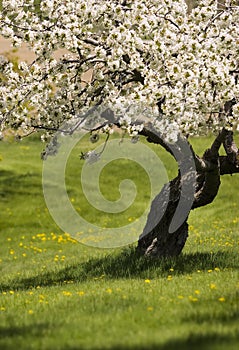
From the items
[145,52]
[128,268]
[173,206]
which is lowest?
[128,268]

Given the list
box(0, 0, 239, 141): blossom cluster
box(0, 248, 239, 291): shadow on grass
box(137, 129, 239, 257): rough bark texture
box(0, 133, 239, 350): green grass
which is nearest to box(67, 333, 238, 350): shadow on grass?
box(0, 133, 239, 350): green grass

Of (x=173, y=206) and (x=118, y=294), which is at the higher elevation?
(x=173, y=206)

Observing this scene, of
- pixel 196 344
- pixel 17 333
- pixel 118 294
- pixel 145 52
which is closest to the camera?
pixel 196 344

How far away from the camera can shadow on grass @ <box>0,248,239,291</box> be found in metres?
13.9

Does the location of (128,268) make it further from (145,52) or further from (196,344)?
(196,344)

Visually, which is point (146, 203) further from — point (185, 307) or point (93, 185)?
point (185, 307)

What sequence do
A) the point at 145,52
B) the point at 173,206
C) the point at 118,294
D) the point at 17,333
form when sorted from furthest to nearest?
the point at 173,206, the point at 145,52, the point at 118,294, the point at 17,333

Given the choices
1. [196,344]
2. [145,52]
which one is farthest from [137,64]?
[196,344]

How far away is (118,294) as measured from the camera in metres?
10.3

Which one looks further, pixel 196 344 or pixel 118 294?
pixel 118 294

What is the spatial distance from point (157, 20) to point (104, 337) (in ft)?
23.7

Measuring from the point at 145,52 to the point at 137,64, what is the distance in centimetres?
62

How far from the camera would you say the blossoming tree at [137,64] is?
1146 cm

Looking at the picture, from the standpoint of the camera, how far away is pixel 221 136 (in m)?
13.6
